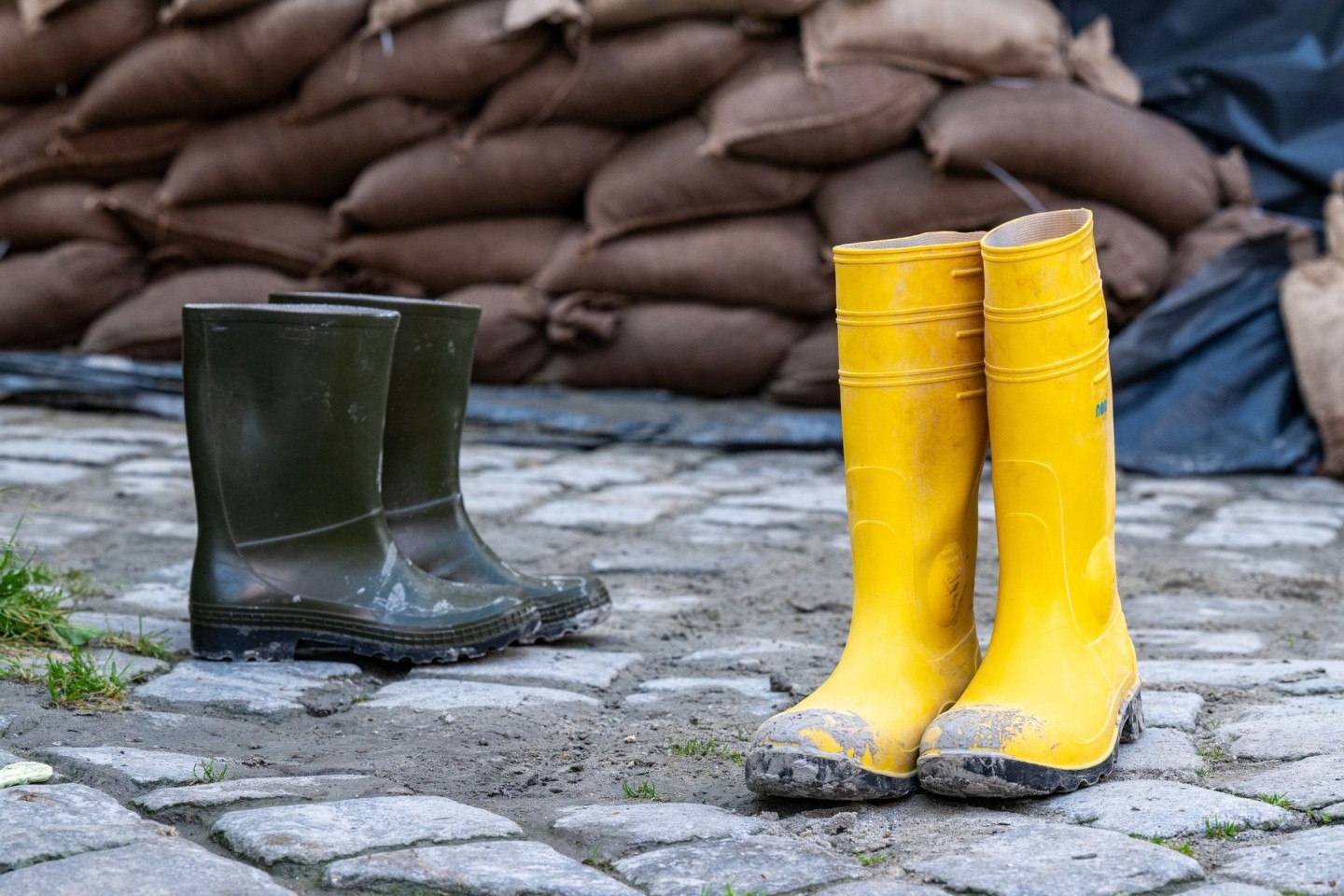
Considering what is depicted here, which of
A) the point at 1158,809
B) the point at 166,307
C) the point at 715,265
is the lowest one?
the point at 1158,809

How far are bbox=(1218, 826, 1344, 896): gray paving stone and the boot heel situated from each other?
4.20ft

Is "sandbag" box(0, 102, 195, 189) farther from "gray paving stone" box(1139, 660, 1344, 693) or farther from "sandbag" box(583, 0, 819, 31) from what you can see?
"gray paving stone" box(1139, 660, 1344, 693)

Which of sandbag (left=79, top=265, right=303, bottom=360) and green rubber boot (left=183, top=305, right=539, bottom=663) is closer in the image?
green rubber boot (left=183, top=305, right=539, bottom=663)

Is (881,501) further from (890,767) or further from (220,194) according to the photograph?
(220,194)

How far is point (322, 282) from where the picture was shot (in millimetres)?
5047

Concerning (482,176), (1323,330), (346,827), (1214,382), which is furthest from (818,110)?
(346,827)

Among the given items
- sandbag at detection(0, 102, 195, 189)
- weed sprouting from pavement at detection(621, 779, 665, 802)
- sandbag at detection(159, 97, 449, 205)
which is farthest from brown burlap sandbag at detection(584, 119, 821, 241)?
weed sprouting from pavement at detection(621, 779, 665, 802)

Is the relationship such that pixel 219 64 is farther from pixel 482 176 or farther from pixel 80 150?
pixel 482 176

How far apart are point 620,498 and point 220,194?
2337mm

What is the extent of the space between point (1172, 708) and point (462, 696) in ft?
2.90

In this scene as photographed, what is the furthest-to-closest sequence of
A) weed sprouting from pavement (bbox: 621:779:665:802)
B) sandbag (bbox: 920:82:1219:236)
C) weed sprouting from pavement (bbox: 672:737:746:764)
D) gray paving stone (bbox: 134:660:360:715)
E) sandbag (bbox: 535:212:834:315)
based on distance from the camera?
sandbag (bbox: 535:212:834:315), sandbag (bbox: 920:82:1219:236), gray paving stone (bbox: 134:660:360:715), weed sprouting from pavement (bbox: 672:737:746:764), weed sprouting from pavement (bbox: 621:779:665:802)

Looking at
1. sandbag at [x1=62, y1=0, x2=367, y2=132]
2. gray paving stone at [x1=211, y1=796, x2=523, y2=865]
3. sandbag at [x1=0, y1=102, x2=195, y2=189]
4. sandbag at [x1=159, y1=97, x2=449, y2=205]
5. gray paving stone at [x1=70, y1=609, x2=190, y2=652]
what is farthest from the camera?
sandbag at [x1=0, y1=102, x2=195, y2=189]

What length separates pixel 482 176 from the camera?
4.79m

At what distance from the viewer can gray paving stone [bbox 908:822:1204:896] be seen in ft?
3.79
